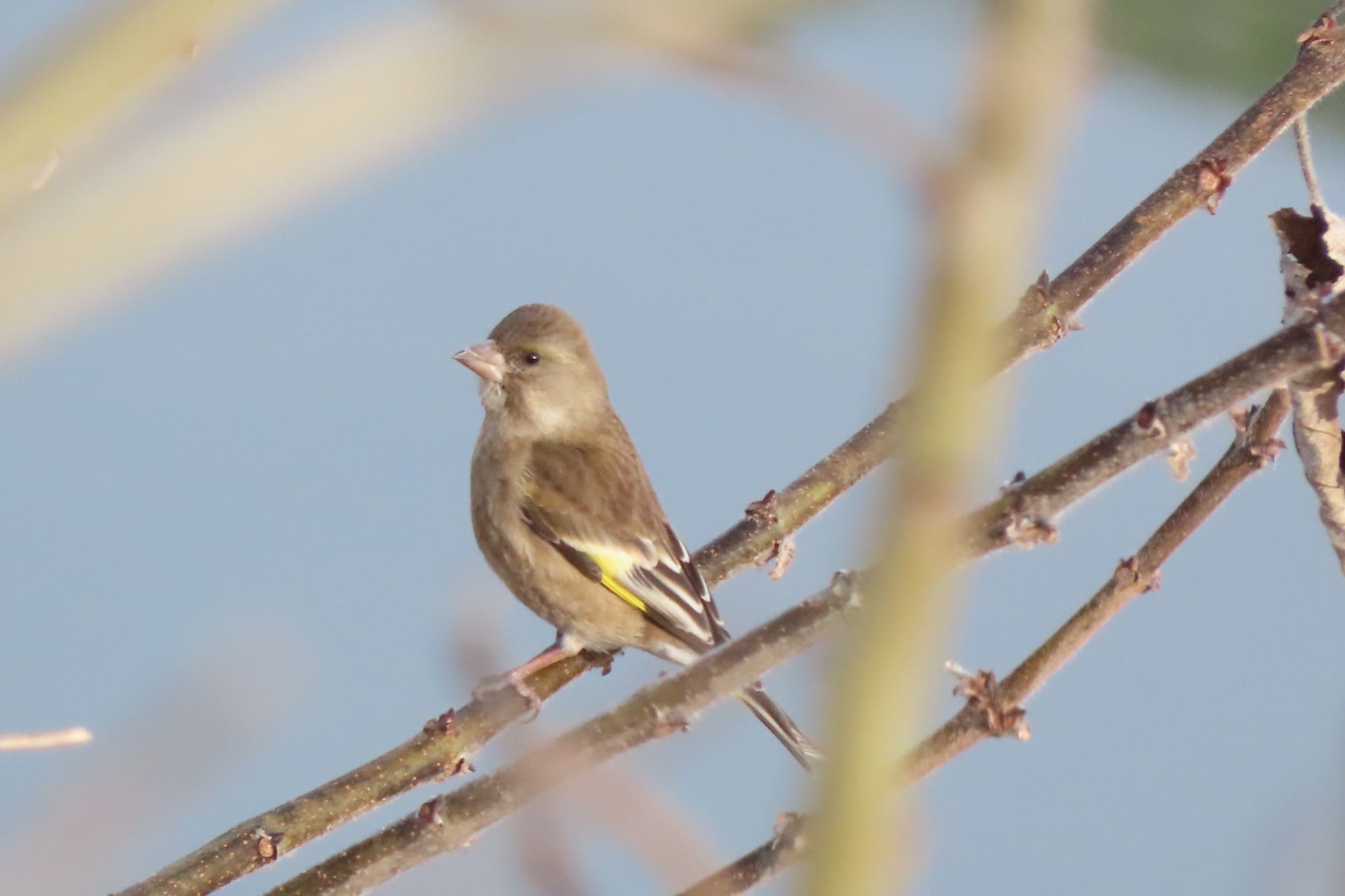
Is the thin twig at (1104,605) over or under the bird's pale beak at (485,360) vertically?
under

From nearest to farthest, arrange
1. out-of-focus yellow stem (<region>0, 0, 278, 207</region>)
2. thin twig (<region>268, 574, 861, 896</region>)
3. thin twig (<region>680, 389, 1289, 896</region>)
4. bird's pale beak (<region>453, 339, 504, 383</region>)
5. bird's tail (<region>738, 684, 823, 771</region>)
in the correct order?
out-of-focus yellow stem (<region>0, 0, 278, 207</region>) < thin twig (<region>268, 574, 861, 896</region>) < thin twig (<region>680, 389, 1289, 896</region>) < bird's tail (<region>738, 684, 823, 771</region>) < bird's pale beak (<region>453, 339, 504, 383</region>)

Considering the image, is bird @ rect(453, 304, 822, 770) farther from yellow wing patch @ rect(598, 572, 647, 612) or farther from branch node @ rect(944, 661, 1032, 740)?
branch node @ rect(944, 661, 1032, 740)

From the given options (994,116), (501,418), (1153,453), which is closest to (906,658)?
(994,116)

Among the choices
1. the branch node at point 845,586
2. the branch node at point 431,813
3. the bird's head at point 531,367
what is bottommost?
the branch node at point 845,586

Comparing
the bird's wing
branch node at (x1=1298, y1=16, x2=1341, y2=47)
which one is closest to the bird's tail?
the bird's wing

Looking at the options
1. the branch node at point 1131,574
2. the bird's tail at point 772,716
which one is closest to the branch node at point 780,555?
the bird's tail at point 772,716

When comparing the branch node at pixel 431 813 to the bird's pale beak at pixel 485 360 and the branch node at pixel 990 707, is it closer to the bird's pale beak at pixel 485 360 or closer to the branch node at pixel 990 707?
the branch node at pixel 990 707

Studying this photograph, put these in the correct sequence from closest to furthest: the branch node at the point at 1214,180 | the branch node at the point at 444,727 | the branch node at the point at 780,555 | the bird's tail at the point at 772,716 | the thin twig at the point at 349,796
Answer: the thin twig at the point at 349,796
the branch node at the point at 444,727
the branch node at the point at 1214,180
the branch node at the point at 780,555
the bird's tail at the point at 772,716
